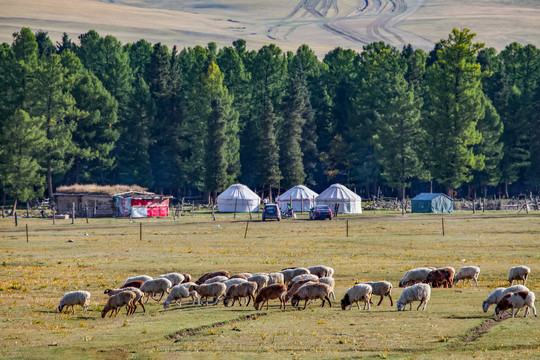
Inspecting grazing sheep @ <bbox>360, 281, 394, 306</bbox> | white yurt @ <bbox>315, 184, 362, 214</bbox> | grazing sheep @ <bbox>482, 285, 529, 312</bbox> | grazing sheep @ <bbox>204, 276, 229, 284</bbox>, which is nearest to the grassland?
grazing sheep @ <bbox>482, 285, 529, 312</bbox>

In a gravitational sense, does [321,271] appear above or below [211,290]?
above

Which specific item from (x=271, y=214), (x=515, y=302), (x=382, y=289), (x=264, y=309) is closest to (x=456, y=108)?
(x=271, y=214)

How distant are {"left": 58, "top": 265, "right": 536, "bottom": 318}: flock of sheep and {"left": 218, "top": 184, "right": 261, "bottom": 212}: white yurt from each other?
73.1 m

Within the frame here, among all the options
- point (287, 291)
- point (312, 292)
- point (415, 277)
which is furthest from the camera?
point (415, 277)

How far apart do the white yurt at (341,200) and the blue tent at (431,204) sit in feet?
24.9

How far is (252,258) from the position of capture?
154 feet

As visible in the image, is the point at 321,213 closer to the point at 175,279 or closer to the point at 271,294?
the point at 175,279

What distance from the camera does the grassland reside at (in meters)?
22.7

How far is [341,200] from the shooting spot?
10188 centimetres

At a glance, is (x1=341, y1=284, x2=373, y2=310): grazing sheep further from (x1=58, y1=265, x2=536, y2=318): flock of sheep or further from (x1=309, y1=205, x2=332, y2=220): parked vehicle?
(x1=309, y1=205, x2=332, y2=220): parked vehicle

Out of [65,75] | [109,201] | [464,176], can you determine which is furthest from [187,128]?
[464,176]

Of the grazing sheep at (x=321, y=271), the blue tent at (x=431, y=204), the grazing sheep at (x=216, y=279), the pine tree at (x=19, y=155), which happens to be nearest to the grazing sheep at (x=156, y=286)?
the grazing sheep at (x=216, y=279)

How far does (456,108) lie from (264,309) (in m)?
87.1

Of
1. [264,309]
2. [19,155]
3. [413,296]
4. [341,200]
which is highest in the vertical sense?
[19,155]
